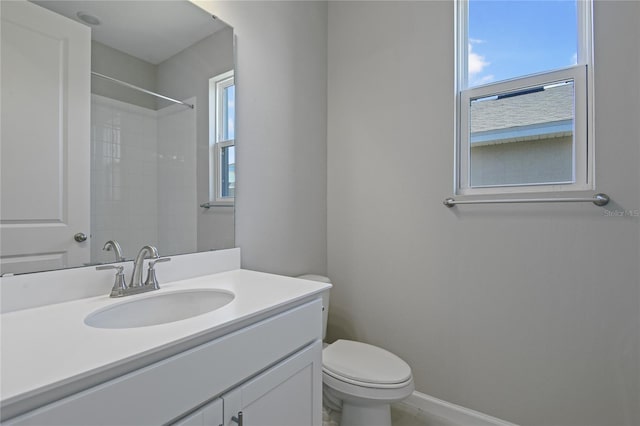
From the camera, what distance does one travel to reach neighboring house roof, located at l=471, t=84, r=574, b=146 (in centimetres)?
141

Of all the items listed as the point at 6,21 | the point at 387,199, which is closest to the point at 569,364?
the point at 387,199

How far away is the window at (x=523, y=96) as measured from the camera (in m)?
1.37

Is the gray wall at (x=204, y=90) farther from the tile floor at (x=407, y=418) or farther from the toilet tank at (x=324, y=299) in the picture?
the tile floor at (x=407, y=418)

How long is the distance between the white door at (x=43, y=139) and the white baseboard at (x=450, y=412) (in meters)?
1.73

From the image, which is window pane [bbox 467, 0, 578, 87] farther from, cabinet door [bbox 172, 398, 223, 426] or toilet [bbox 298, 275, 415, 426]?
cabinet door [bbox 172, 398, 223, 426]

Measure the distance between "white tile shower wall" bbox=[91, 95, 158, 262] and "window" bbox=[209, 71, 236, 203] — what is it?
25 centimetres

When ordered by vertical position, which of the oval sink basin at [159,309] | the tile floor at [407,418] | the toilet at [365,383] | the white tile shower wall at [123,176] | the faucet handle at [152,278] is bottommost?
the tile floor at [407,418]

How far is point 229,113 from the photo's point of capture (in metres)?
1.43

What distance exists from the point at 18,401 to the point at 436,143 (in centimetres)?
174

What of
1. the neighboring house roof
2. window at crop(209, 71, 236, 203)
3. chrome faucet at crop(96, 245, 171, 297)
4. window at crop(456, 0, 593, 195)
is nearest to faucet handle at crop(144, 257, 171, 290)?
chrome faucet at crop(96, 245, 171, 297)

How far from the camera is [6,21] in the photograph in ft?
2.75

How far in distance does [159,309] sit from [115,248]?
26 cm

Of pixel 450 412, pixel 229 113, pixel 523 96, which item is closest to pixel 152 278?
pixel 229 113

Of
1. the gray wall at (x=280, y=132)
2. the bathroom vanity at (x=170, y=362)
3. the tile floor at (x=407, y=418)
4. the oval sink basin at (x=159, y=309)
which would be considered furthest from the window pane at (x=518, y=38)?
the tile floor at (x=407, y=418)
